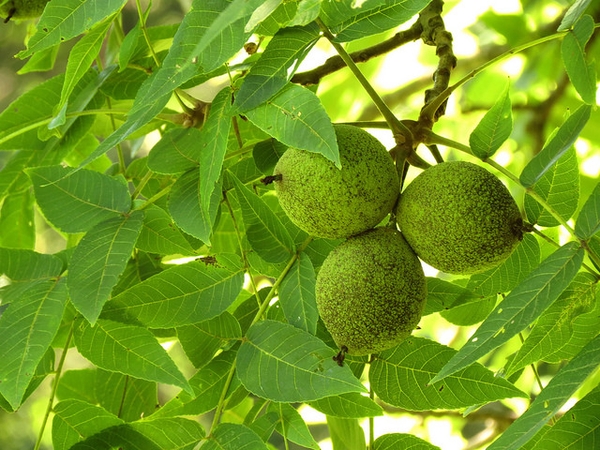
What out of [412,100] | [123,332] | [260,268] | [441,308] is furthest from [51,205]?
[412,100]

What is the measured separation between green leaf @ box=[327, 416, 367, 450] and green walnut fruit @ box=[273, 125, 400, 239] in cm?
38

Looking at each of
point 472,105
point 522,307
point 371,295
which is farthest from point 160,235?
point 472,105

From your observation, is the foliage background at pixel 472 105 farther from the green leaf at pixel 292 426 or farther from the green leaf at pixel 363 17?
the green leaf at pixel 363 17

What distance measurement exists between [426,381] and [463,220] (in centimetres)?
29

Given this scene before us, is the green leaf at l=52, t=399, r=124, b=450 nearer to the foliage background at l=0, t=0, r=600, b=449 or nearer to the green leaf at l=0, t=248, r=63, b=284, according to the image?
the green leaf at l=0, t=248, r=63, b=284

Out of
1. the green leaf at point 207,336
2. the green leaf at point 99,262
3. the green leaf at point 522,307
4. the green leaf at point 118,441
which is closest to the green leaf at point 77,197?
the green leaf at point 99,262

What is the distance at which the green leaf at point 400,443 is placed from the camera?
1.39 meters

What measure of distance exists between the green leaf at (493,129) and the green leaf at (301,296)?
37 cm

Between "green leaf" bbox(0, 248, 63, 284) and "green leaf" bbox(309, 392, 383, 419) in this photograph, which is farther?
"green leaf" bbox(0, 248, 63, 284)

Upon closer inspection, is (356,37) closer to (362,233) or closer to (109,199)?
(362,233)

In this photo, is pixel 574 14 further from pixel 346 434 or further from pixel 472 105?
pixel 472 105

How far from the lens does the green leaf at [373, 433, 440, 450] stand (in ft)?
4.55

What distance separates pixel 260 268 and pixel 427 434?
1602 mm

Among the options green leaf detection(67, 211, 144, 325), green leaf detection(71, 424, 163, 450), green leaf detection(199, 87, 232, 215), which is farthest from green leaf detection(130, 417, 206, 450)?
green leaf detection(199, 87, 232, 215)
